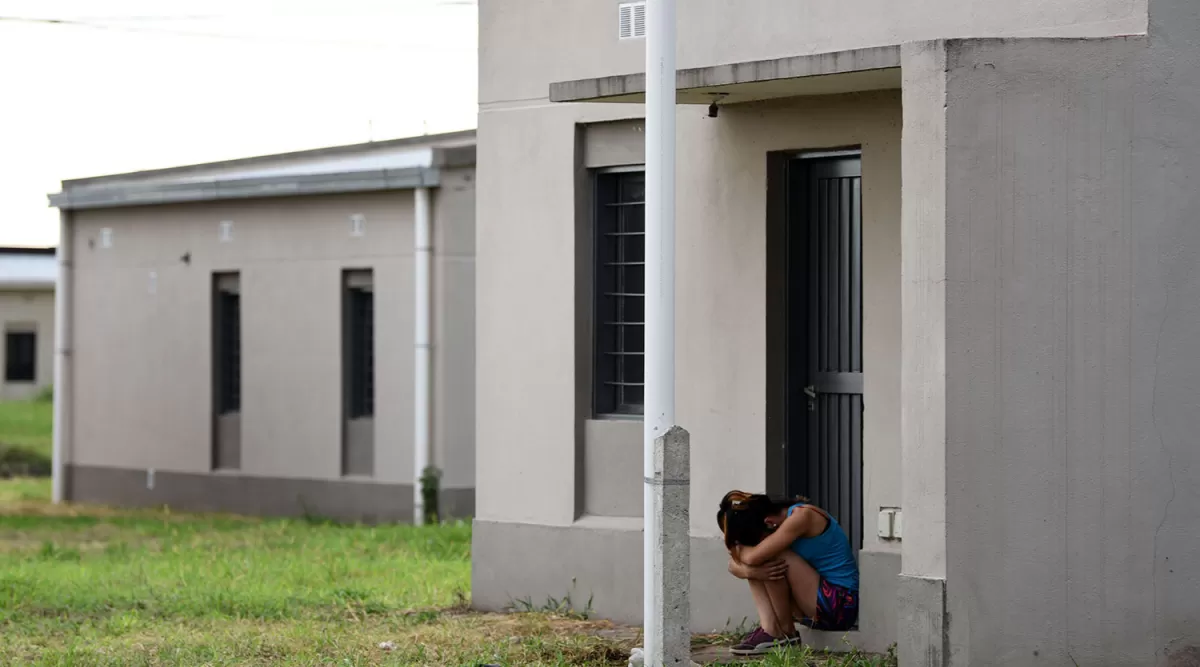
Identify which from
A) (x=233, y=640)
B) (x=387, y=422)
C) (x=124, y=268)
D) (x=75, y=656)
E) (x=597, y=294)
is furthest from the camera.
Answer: (x=124, y=268)

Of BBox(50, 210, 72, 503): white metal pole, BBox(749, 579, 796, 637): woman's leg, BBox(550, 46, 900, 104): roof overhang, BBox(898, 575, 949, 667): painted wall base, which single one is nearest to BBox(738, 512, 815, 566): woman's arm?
BBox(749, 579, 796, 637): woman's leg

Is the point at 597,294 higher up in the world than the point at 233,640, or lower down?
higher up

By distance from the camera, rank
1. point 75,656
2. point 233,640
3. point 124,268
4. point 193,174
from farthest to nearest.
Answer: point 193,174
point 124,268
point 233,640
point 75,656

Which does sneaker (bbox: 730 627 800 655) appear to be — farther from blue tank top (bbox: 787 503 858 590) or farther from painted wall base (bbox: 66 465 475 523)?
painted wall base (bbox: 66 465 475 523)

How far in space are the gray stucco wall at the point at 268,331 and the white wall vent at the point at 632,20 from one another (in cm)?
876

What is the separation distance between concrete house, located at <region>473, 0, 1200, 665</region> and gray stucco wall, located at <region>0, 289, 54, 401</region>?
117ft

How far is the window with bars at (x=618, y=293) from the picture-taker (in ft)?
36.0

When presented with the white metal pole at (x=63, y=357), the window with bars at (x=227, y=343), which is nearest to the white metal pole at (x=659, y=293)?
the window with bars at (x=227, y=343)

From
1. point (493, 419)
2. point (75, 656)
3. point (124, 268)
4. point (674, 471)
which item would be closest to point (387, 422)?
point (124, 268)

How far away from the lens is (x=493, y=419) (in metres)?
11.3

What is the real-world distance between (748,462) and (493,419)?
6.95 ft

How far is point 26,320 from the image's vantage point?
146 ft

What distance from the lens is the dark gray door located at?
384 inches

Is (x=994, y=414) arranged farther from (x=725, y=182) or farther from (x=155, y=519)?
(x=155, y=519)
